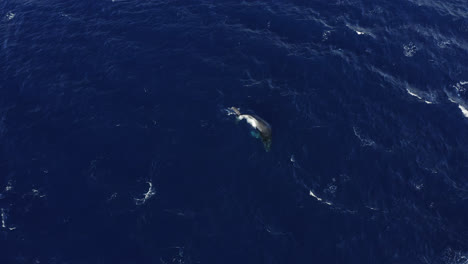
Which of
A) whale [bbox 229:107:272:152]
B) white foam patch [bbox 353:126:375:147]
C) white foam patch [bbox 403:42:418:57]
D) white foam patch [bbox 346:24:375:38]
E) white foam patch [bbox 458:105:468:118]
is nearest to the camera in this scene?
whale [bbox 229:107:272:152]

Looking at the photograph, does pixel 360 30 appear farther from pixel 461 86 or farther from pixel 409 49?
pixel 461 86

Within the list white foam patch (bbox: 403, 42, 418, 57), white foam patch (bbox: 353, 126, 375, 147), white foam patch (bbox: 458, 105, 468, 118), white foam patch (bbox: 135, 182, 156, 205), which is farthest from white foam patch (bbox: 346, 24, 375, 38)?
white foam patch (bbox: 135, 182, 156, 205)

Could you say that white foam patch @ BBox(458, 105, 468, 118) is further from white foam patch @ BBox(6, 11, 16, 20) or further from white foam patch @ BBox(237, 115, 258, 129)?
white foam patch @ BBox(6, 11, 16, 20)

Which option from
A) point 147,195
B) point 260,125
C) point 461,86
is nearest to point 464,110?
point 461,86

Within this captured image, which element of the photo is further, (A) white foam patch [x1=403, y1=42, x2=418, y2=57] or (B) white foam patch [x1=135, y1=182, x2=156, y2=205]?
(A) white foam patch [x1=403, y1=42, x2=418, y2=57]

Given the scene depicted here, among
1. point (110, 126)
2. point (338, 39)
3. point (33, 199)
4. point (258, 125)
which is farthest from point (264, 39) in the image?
point (33, 199)

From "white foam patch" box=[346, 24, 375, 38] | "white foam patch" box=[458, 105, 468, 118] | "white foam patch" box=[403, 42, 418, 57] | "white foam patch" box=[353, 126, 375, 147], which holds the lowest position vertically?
"white foam patch" box=[353, 126, 375, 147]
